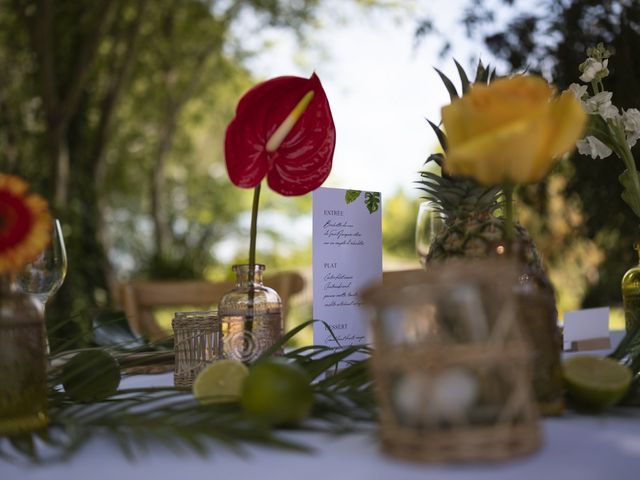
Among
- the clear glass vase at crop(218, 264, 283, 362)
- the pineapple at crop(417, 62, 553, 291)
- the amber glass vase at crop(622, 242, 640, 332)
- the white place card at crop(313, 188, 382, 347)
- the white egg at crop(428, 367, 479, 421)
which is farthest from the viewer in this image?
the amber glass vase at crop(622, 242, 640, 332)

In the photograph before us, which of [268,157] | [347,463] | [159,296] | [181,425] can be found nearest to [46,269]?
[268,157]

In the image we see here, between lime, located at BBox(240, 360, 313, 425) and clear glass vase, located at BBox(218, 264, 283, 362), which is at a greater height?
clear glass vase, located at BBox(218, 264, 283, 362)

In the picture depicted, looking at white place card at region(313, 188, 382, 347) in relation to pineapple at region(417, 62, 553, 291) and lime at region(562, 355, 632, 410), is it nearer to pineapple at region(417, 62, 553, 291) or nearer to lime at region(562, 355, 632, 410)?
pineapple at region(417, 62, 553, 291)

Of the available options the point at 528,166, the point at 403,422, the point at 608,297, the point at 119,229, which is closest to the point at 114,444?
the point at 403,422

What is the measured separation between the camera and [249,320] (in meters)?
0.78

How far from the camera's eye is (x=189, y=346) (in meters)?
0.84

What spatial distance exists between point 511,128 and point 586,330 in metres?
0.74

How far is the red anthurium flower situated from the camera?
0.73 m

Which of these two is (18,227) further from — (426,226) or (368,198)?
(426,226)

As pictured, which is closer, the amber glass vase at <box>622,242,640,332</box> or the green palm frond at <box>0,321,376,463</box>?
the green palm frond at <box>0,321,376,463</box>

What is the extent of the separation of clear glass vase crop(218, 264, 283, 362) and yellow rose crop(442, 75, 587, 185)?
37 cm

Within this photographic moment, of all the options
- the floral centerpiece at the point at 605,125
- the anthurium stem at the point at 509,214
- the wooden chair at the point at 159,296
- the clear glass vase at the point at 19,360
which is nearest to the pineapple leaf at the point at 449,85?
the floral centerpiece at the point at 605,125

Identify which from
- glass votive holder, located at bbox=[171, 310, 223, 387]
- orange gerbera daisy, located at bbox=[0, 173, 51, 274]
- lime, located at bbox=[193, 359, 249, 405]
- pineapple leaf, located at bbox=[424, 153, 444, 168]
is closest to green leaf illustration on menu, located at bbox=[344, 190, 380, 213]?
pineapple leaf, located at bbox=[424, 153, 444, 168]

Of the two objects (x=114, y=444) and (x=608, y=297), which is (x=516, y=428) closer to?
(x=114, y=444)
